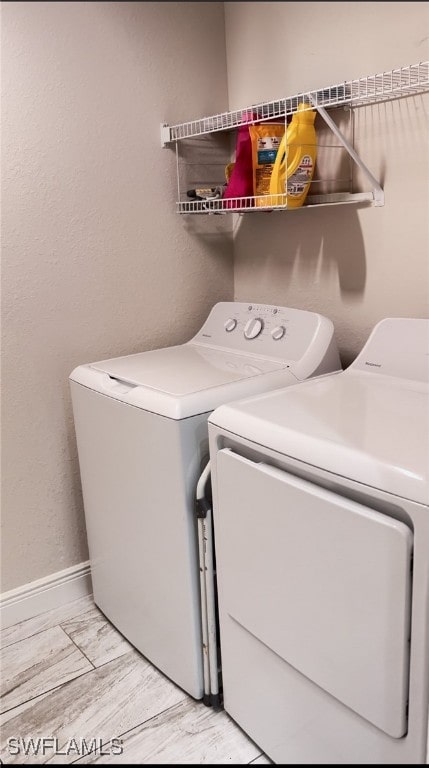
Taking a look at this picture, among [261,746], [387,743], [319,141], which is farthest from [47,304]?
[387,743]

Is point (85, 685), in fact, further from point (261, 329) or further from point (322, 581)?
point (261, 329)

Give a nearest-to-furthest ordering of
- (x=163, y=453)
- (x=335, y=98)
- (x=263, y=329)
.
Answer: (x=163, y=453) → (x=335, y=98) → (x=263, y=329)

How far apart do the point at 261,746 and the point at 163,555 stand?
0.47 metres

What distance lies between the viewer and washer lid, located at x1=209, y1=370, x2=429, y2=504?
0.97 meters

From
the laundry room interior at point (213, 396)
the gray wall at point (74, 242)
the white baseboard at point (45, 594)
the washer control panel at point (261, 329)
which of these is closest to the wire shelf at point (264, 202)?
the laundry room interior at point (213, 396)

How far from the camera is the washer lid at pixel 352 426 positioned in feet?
3.20

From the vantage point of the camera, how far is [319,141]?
1.78 metres

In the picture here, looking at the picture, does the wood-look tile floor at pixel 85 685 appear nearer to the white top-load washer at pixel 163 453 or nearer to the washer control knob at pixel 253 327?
the white top-load washer at pixel 163 453

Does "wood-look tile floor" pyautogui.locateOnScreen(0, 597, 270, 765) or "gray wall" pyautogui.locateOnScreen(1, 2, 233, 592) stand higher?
"gray wall" pyautogui.locateOnScreen(1, 2, 233, 592)

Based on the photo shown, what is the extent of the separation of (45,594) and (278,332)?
3.62 ft

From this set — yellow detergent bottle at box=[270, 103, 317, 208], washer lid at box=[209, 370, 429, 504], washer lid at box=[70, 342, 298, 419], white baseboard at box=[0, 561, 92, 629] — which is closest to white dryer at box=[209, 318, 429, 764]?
washer lid at box=[209, 370, 429, 504]

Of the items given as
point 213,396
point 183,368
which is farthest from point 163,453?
point 183,368

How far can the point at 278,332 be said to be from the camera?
1.77 meters

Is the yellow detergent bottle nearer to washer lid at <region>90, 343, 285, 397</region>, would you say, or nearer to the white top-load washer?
the white top-load washer
